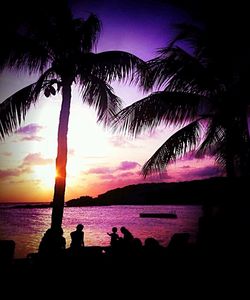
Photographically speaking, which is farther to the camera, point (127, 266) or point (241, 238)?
point (241, 238)

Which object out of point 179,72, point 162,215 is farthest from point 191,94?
point 162,215

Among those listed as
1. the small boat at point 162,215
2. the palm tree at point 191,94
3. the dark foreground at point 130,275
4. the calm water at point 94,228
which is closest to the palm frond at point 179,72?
the palm tree at point 191,94

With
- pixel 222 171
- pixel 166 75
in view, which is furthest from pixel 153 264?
pixel 166 75

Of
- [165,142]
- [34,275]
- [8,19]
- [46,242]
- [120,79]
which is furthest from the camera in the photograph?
[120,79]

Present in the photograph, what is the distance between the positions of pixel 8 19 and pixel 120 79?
3.44 metres

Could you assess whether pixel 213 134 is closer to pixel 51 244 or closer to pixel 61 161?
pixel 61 161

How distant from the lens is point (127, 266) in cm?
600

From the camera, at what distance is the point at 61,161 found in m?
8.37

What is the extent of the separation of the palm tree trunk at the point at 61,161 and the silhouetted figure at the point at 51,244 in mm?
662

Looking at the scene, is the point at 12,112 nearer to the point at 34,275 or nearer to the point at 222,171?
the point at 34,275

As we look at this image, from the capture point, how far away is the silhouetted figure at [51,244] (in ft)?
20.7

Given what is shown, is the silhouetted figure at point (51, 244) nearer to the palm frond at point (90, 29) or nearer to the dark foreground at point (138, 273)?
the dark foreground at point (138, 273)

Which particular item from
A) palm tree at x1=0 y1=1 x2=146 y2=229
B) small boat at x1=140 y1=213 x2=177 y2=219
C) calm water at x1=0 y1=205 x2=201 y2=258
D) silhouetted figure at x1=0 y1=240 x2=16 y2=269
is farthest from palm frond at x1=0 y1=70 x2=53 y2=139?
small boat at x1=140 y1=213 x2=177 y2=219

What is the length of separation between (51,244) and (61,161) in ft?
8.23
